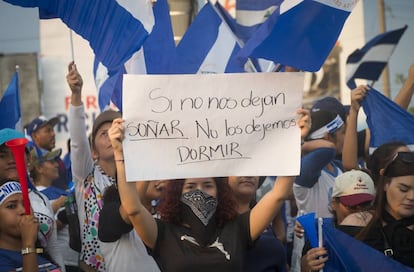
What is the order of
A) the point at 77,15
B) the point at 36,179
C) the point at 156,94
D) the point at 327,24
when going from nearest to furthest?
the point at 156,94, the point at 327,24, the point at 77,15, the point at 36,179

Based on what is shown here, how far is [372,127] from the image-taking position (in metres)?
6.90

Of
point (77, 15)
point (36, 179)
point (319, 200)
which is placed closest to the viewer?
point (77, 15)

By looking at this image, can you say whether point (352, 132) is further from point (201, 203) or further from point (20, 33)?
point (20, 33)

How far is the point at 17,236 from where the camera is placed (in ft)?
16.9

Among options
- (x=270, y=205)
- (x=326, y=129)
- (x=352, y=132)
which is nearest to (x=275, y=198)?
(x=270, y=205)

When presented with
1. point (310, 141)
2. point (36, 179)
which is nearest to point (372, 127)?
point (310, 141)

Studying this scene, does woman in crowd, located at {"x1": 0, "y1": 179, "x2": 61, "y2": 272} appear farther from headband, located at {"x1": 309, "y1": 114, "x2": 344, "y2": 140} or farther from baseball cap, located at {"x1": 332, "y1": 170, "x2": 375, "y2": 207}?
headband, located at {"x1": 309, "y1": 114, "x2": 344, "y2": 140}

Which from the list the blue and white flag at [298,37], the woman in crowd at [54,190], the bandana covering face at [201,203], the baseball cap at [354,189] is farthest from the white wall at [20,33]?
the bandana covering face at [201,203]

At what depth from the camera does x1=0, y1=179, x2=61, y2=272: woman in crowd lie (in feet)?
16.3

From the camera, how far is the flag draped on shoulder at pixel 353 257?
501 centimetres

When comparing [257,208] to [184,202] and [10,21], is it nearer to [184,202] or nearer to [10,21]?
[184,202]

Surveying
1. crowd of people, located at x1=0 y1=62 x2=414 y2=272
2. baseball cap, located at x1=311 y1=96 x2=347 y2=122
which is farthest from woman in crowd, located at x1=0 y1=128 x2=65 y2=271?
baseball cap, located at x1=311 y1=96 x2=347 y2=122

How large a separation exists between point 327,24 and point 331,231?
Answer: 112 cm

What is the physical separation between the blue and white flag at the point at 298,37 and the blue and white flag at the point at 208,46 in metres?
2.07
